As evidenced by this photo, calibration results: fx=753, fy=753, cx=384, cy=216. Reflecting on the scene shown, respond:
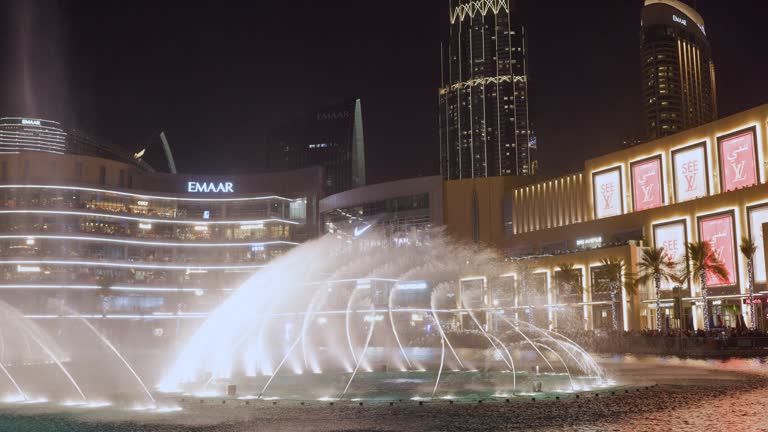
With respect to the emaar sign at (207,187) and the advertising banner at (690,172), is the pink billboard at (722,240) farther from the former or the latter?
the emaar sign at (207,187)

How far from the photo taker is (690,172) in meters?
89.2

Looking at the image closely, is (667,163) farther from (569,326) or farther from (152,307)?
(152,307)

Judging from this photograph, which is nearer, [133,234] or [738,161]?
[738,161]

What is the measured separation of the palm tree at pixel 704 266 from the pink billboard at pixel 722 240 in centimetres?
67

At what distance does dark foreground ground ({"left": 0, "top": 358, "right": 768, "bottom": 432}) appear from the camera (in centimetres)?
2078

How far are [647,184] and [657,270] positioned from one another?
2131cm

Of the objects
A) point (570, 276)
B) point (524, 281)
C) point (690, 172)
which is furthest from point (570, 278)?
point (690, 172)

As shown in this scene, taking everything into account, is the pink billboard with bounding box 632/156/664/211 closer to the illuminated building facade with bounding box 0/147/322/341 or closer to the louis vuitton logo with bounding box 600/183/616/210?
the louis vuitton logo with bounding box 600/183/616/210

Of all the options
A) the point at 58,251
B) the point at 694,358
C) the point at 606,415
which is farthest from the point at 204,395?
the point at 58,251

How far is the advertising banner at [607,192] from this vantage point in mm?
100812

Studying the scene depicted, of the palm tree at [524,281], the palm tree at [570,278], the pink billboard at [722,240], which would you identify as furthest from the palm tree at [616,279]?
the palm tree at [524,281]

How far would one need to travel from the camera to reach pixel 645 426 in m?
20.0

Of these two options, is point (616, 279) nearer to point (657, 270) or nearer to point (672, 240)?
point (657, 270)

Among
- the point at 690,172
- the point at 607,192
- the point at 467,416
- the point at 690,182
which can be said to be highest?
the point at 690,172
